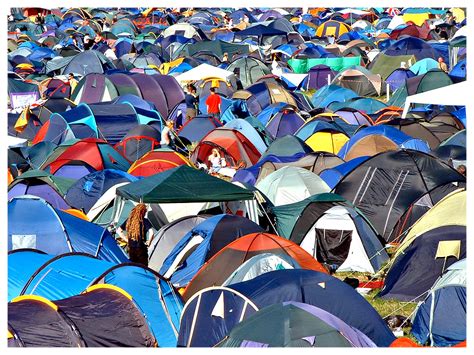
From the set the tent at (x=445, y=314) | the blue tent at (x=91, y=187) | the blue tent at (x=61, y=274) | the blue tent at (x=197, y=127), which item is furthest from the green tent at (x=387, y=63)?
the blue tent at (x=61, y=274)

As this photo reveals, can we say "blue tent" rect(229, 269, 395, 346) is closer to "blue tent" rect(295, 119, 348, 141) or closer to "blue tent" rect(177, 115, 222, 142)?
"blue tent" rect(295, 119, 348, 141)

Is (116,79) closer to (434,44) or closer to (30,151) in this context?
(30,151)

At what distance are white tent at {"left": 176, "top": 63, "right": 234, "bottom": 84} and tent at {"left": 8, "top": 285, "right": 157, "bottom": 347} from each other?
77.9 ft

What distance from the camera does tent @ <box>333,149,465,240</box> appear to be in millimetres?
17969

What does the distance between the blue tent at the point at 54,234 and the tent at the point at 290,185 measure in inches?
159

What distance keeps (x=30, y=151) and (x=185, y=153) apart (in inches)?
138

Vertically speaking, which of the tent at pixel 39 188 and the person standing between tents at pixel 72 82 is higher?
the tent at pixel 39 188

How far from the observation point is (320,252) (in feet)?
54.1

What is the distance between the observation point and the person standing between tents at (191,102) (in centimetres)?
2902

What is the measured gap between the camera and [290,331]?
30.8 feet

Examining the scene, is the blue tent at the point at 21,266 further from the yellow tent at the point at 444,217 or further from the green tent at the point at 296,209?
the yellow tent at the point at 444,217

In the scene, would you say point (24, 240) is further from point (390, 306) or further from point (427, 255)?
point (427, 255)

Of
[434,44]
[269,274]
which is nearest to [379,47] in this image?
[434,44]

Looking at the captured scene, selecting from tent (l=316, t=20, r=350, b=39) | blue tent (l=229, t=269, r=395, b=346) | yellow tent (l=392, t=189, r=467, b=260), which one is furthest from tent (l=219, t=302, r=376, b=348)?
tent (l=316, t=20, r=350, b=39)
